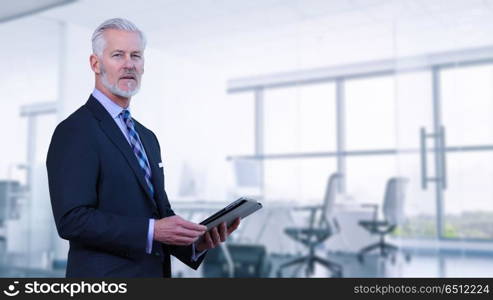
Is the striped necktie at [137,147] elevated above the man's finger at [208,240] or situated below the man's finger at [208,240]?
above

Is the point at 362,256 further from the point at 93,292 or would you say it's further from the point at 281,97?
the point at 93,292

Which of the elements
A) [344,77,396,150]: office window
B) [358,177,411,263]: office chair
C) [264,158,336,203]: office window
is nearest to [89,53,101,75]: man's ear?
[358,177,411,263]: office chair

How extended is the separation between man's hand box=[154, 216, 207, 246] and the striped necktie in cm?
14

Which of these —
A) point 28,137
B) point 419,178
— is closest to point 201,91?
point 28,137

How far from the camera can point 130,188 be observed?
126cm

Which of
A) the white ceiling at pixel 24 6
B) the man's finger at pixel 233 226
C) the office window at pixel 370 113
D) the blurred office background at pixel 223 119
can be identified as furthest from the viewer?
the office window at pixel 370 113

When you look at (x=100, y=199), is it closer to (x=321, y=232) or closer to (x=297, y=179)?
(x=321, y=232)

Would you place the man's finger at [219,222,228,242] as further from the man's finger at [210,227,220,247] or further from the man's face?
the man's face

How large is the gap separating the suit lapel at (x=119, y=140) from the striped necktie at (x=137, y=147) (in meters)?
0.04

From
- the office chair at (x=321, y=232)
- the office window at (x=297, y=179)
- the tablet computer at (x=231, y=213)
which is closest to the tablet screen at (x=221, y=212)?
the tablet computer at (x=231, y=213)

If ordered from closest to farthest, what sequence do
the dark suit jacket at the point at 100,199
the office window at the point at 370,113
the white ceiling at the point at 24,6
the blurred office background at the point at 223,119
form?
the dark suit jacket at the point at 100,199, the white ceiling at the point at 24,6, the blurred office background at the point at 223,119, the office window at the point at 370,113

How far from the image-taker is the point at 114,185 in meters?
1.24

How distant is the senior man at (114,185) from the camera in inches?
46.6

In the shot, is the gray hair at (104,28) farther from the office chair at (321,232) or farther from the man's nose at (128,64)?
the office chair at (321,232)
